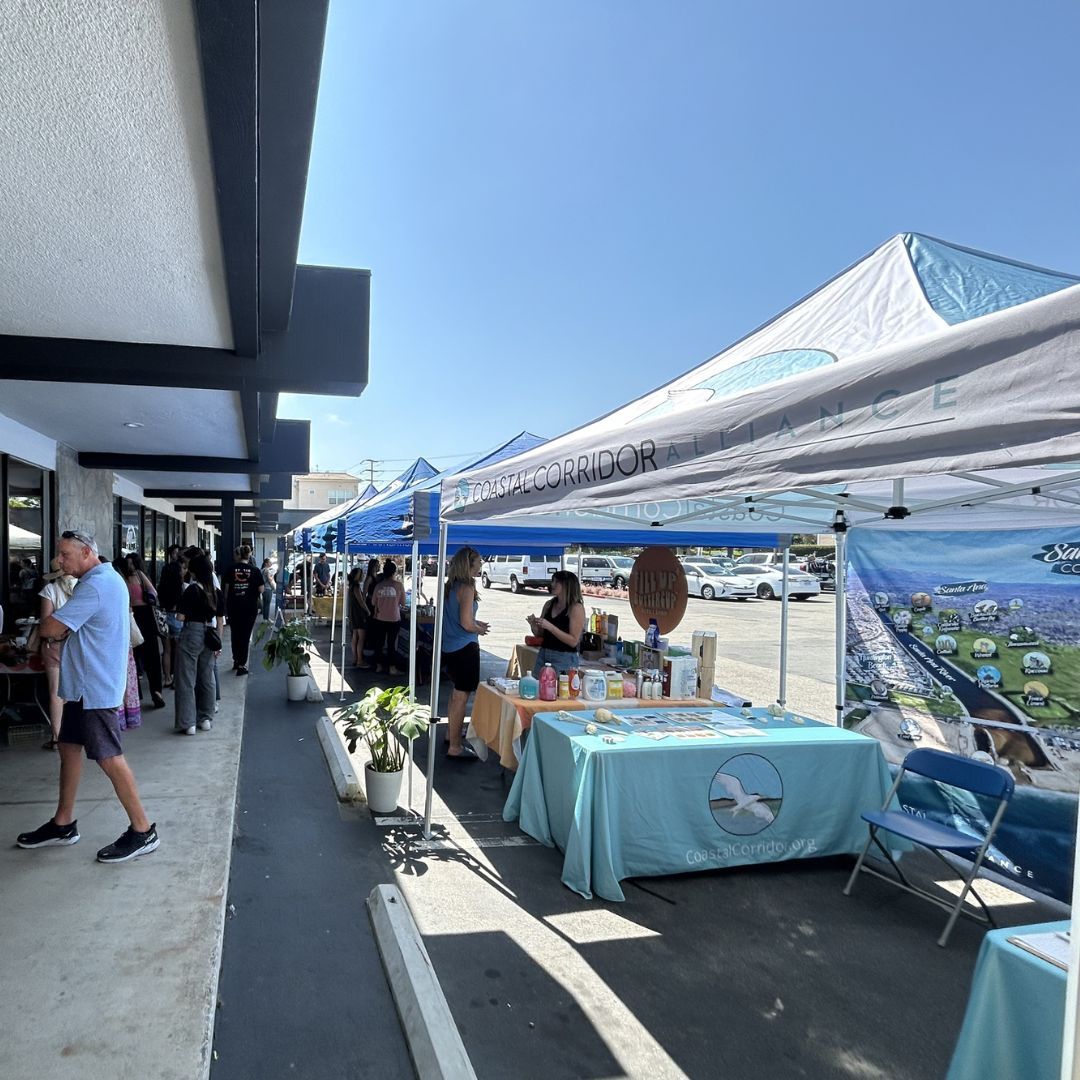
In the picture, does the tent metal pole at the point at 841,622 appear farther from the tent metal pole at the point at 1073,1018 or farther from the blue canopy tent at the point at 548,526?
the tent metal pole at the point at 1073,1018

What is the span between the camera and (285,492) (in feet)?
54.2

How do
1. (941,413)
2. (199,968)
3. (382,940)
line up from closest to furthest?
1. (941,413)
2. (199,968)
3. (382,940)

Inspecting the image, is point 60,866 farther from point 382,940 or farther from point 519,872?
point 519,872

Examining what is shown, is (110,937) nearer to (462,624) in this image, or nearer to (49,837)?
(49,837)

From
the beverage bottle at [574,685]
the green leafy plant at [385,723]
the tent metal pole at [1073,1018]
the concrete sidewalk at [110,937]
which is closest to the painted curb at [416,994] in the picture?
the concrete sidewalk at [110,937]

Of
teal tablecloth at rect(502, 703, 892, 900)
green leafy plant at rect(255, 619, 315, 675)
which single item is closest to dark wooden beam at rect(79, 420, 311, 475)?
green leafy plant at rect(255, 619, 315, 675)

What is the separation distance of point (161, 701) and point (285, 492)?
9394 millimetres

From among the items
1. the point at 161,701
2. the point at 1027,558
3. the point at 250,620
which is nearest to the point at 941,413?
the point at 1027,558

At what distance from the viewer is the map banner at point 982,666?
162 inches

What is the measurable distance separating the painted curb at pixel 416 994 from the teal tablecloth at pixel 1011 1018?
1.46 meters

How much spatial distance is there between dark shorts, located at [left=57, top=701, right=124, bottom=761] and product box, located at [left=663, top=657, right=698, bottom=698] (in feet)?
11.4

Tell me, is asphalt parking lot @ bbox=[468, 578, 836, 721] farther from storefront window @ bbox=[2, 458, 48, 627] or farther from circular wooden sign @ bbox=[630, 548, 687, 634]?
storefront window @ bbox=[2, 458, 48, 627]

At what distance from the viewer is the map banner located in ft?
13.5

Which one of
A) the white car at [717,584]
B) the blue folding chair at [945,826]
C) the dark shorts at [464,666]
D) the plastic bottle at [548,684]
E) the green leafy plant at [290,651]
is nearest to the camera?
the blue folding chair at [945,826]
